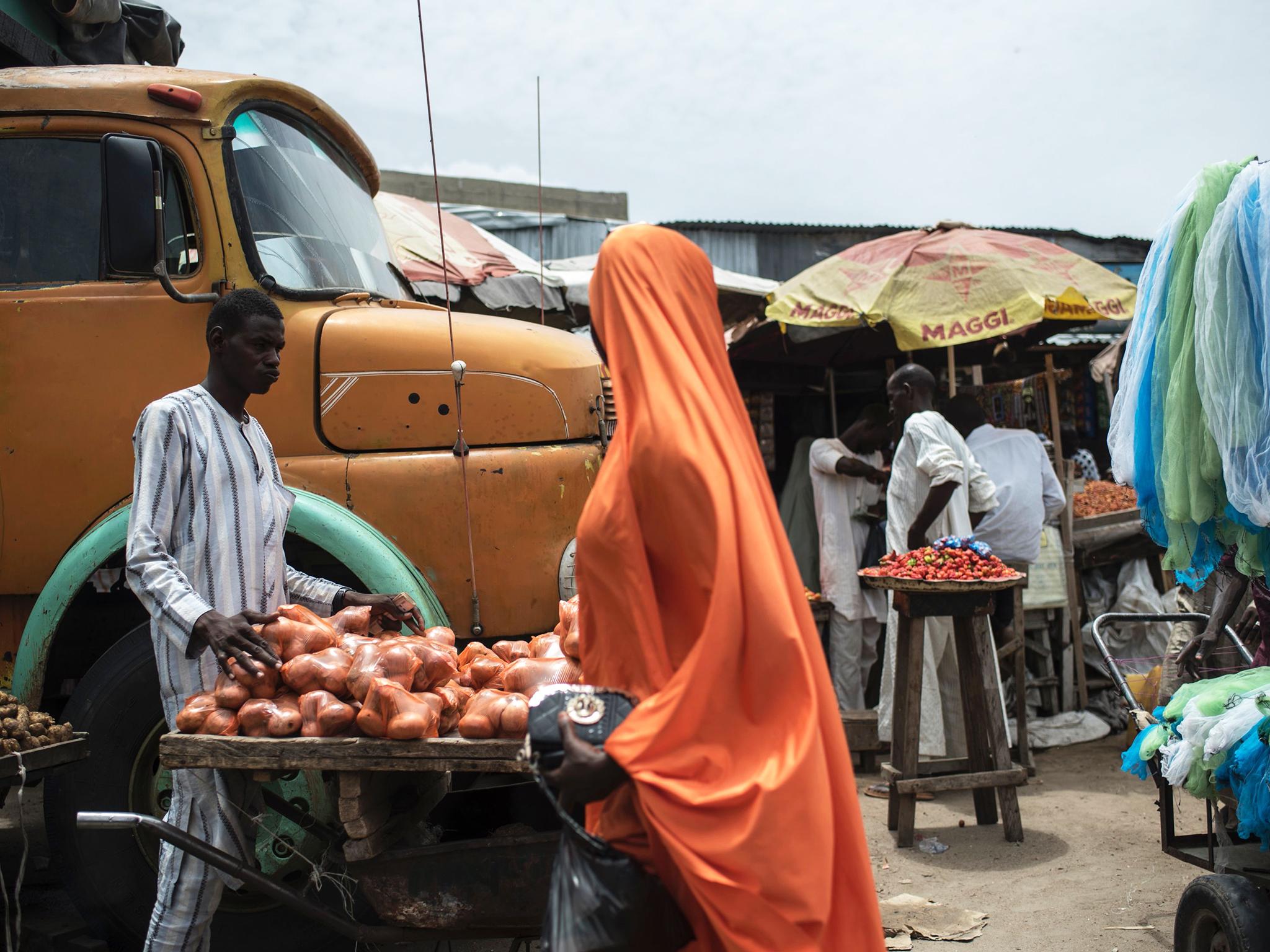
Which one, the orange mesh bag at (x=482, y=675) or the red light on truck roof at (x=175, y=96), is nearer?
the orange mesh bag at (x=482, y=675)

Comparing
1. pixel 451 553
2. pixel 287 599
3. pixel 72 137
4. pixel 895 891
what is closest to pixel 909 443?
pixel 895 891

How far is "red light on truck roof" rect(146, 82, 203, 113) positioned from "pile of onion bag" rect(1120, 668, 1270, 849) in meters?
4.15

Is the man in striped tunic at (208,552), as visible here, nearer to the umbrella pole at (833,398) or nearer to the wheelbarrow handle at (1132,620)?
the wheelbarrow handle at (1132,620)

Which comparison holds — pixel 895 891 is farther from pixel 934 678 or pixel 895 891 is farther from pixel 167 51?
pixel 167 51

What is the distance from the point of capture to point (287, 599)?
332 cm

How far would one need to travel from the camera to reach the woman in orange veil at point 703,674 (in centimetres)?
176

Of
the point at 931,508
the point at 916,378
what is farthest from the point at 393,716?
the point at 916,378

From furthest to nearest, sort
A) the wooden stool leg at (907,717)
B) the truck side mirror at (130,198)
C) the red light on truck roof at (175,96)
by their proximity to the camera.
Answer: the wooden stool leg at (907,717) < the red light on truck roof at (175,96) < the truck side mirror at (130,198)

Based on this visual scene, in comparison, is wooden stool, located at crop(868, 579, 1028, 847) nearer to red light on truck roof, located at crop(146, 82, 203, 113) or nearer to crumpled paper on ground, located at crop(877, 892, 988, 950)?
crumpled paper on ground, located at crop(877, 892, 988, 950)

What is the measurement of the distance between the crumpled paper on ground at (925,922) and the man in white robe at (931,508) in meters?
1.56

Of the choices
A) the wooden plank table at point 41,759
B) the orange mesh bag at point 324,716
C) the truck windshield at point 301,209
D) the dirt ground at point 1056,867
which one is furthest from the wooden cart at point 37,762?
the dirt ground at point 1056,867

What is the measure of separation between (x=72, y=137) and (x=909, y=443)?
4506 mm

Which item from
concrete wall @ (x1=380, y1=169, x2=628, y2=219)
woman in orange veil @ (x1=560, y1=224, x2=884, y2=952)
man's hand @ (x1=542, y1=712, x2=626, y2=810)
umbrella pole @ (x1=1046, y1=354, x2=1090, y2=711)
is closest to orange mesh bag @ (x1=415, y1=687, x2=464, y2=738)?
woman in orange veil @ (x1=560, y1=224, x2=884, y2=952)

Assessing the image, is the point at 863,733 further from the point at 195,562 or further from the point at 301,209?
the point at 195,562
